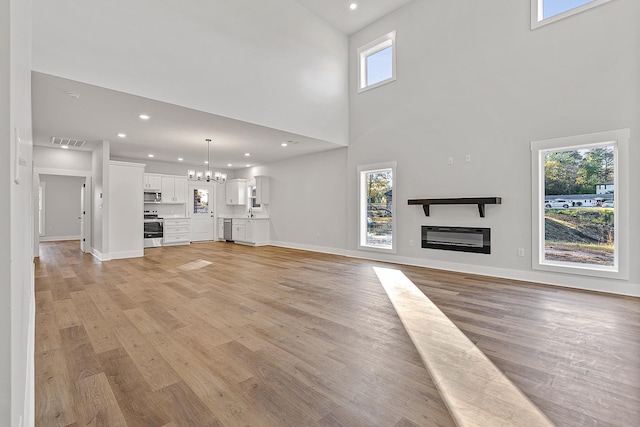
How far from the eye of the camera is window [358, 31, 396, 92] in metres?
6.67

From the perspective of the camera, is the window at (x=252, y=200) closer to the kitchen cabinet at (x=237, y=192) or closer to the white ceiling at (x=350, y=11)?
the kitchen cabinet at (x=237, y=192)

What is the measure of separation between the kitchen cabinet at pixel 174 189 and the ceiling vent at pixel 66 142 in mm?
2487

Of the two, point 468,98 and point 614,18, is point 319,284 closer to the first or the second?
point 468,98

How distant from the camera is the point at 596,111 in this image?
426cm

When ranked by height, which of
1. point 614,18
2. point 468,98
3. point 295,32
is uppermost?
point 295,32

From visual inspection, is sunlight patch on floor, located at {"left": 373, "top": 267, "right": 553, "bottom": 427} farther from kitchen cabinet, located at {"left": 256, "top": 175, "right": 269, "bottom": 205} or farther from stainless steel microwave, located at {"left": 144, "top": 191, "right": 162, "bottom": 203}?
stainless steel microwave, located at {"left": 144, "top": 191, "right": 162, "bottom": 203}

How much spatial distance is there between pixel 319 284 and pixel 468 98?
4.22 m

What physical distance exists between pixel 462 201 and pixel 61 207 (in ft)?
45.4

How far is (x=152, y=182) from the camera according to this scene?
31.0ft

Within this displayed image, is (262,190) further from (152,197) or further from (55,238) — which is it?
(55,238)

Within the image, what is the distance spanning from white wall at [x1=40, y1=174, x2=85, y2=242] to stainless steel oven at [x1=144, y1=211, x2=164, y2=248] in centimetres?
405

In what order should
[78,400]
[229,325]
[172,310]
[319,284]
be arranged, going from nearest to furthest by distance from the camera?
[78,400]
[229,325]
[172,310]
[319,284]

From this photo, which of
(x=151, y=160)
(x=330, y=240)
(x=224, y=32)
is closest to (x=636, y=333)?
(x=330, y=240)

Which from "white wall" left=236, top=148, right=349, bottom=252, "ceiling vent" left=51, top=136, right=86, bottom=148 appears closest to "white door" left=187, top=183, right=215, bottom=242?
"white wall" left=236, top=148, right=349, bottom=252
